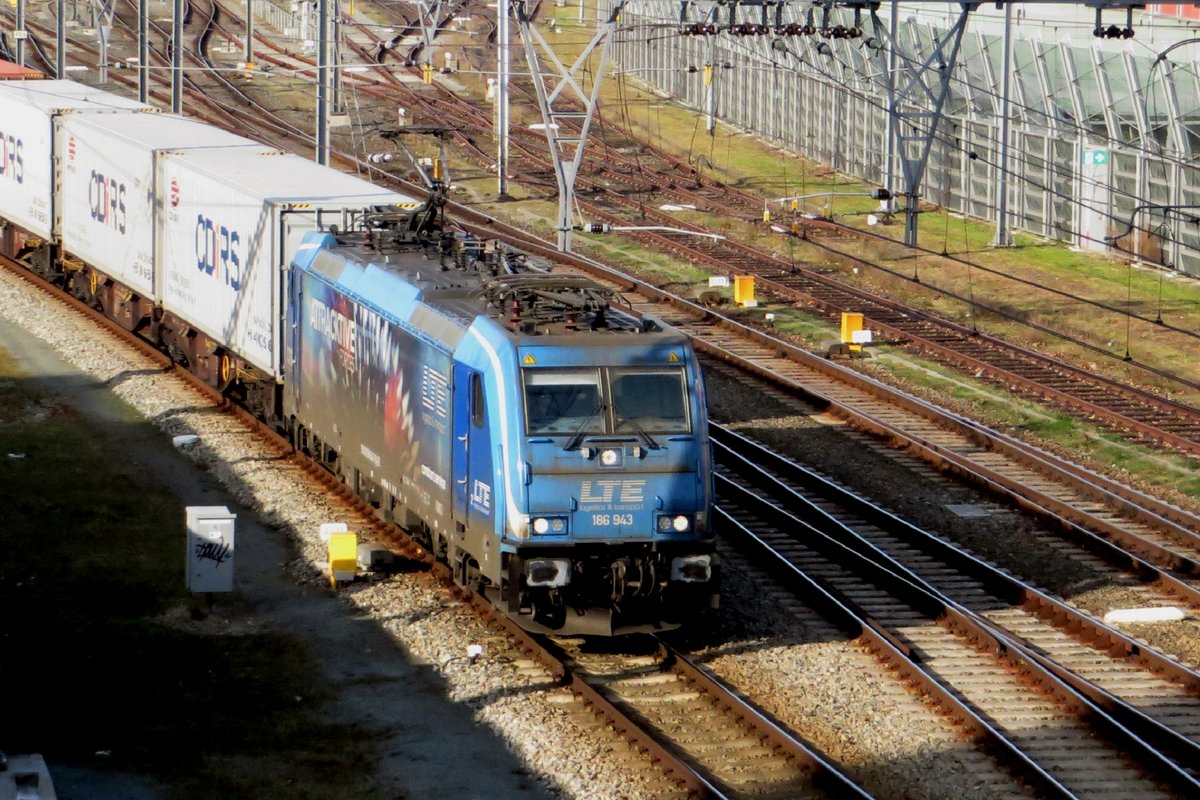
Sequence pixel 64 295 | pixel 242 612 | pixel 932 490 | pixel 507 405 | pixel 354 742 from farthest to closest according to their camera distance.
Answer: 1. pixel 64 295
2. pixel 932 490
3. pixel 242 612
4. pixel 507 405
5. pixel 354 742

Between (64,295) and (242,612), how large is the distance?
18701 millimetres

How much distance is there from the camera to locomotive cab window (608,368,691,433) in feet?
53.6

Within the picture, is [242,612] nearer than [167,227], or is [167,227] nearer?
[242,612]

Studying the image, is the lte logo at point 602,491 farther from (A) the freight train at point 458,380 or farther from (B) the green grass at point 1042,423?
(B) the green grass at point 1042,423

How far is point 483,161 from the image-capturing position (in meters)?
56.6

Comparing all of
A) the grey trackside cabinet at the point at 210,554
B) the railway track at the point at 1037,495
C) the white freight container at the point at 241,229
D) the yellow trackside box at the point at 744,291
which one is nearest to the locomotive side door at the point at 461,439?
the grey trackside cabinet at the point at 210,554

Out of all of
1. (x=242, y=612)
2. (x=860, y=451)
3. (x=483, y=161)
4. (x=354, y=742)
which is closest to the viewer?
(x=354, y=742)

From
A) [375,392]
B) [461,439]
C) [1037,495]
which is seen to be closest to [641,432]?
[461,439]

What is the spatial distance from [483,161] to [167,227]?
28625mm

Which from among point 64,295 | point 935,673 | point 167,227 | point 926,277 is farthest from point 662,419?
point 926,277

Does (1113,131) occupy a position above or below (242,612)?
above

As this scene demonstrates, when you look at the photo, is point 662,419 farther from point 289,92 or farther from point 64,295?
point 289,92

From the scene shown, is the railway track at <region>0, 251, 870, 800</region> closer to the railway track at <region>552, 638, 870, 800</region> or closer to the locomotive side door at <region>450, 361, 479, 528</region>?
the railway track at <region>552, 638, 870, 800</region>

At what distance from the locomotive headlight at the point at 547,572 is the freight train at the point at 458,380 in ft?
0.06
